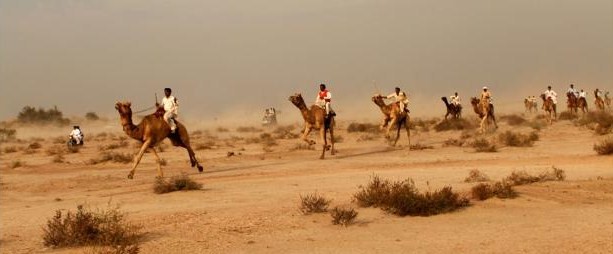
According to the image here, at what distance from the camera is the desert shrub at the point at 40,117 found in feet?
262

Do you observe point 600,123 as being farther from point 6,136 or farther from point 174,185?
point 6,136

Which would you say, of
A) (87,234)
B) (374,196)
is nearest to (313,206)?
(374,196)

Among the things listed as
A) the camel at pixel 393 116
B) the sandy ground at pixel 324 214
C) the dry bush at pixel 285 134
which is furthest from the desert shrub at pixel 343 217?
the dry bush at pixel 285 134

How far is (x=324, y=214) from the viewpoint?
10367mm

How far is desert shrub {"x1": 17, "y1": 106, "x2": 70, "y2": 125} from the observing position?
262 ft

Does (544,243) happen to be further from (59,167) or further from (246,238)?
(59,167)

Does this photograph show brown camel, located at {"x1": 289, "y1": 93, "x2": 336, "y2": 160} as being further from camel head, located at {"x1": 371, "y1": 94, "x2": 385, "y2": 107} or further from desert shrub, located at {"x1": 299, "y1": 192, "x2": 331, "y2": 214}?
desert shrub, located at {"x1": 299, "y1": 192, "x2": 331, "y2": 214}

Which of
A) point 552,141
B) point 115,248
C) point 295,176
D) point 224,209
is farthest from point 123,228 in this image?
point 552,141

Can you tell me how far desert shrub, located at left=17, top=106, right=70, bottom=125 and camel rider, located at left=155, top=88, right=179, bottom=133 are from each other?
67.2m

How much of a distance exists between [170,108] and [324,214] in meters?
8.99

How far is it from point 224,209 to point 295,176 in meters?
6.00

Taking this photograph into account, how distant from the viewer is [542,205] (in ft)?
35.0

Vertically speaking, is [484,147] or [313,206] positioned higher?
[484,147]

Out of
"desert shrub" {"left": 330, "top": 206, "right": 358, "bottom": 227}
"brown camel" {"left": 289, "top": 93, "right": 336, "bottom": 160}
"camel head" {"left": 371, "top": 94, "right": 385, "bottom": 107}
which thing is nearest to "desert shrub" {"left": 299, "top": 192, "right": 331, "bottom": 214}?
"desert shrub" {"left": 330, "top": 206, "right": 358, "bottom": 227}
